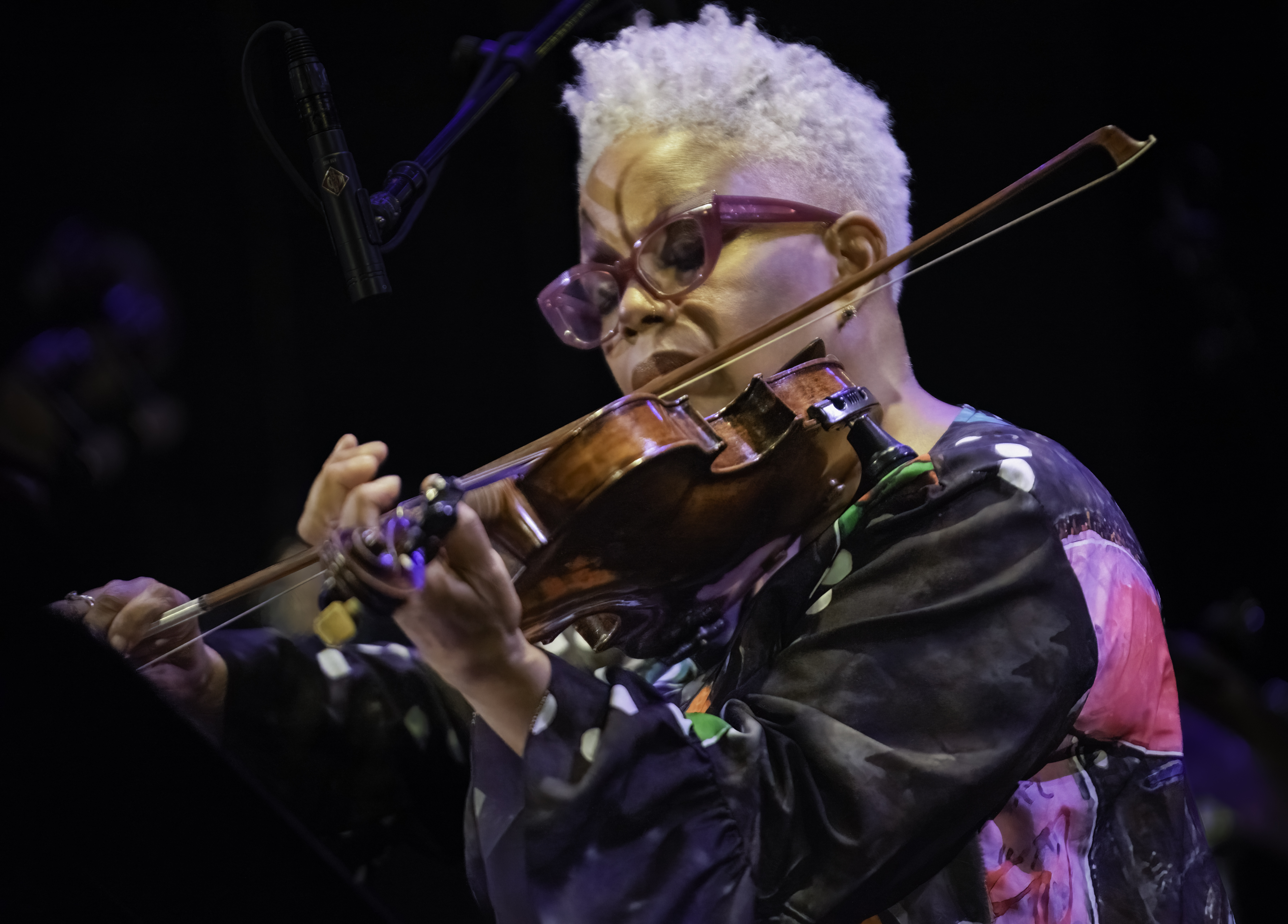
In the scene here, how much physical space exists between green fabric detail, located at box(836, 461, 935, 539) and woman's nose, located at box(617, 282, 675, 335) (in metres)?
0.41

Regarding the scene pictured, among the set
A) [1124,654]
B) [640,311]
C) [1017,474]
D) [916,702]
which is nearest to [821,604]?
[916,702]

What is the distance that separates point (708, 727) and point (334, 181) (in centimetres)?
89

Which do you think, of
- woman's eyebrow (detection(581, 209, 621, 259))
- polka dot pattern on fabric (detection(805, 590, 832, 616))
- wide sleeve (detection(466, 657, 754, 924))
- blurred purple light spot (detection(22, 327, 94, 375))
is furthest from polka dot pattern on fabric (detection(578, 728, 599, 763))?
blurred purple light spot (detection(22, 327, 94, 375))

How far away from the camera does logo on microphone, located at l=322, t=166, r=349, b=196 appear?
1.58 m

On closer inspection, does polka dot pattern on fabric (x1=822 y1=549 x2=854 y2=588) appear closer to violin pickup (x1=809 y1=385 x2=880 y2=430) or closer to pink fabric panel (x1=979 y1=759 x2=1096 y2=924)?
violin pickup (x1=809 y1=385 x2=880 y2=430)

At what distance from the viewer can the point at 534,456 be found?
148cm

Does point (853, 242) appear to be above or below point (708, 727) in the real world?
above

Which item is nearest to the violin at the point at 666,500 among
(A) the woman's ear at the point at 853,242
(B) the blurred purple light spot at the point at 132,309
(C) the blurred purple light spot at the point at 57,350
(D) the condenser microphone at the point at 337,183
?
(A) the woman's ear at the point at 853,242

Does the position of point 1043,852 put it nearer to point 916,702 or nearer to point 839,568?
point 916,702

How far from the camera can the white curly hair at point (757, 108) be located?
1724 millimetres

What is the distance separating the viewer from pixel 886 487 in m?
1.37

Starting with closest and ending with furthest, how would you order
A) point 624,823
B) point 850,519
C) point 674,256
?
1. point 624,823
2. point 850,519
3. point 674,256

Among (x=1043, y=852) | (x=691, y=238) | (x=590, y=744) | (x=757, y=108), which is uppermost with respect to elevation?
(x=757, y=108)

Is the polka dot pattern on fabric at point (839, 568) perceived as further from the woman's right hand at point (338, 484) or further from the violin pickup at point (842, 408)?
the woman's right hand at point (338, 484)
